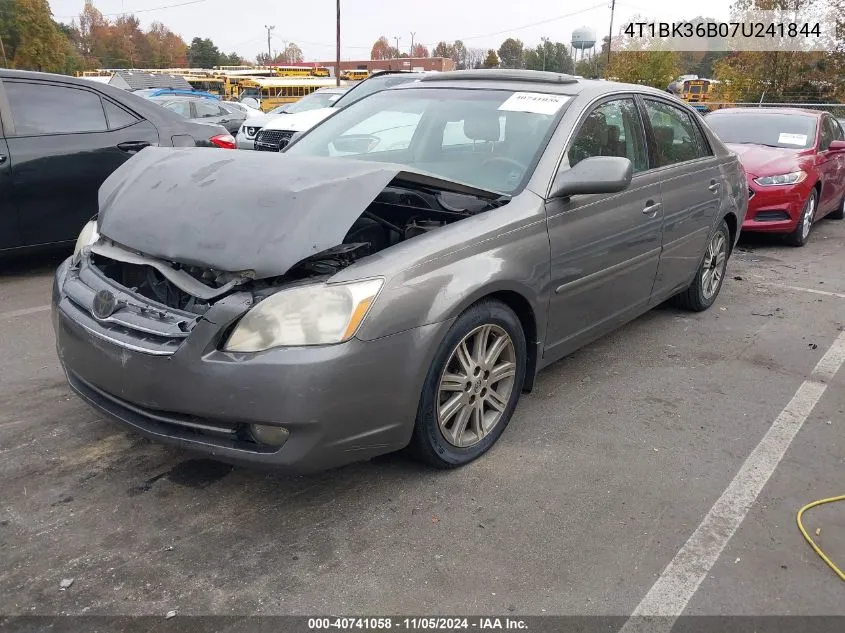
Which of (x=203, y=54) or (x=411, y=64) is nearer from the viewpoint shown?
(x=411, y=64)

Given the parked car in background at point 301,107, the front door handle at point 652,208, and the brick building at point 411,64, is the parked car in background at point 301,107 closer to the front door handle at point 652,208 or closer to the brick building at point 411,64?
the front door handle at point 652,208

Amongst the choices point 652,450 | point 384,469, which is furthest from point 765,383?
point 384,469

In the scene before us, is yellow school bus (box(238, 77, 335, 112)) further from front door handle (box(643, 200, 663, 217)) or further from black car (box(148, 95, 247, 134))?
front door handle (box(643, 200, 663, 217))

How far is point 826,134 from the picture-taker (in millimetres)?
8875

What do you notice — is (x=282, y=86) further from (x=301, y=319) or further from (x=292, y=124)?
(x=301, y=319)

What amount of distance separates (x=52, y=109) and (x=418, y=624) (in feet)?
17.1

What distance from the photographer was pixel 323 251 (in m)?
2.57

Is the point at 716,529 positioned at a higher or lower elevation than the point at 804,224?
lower

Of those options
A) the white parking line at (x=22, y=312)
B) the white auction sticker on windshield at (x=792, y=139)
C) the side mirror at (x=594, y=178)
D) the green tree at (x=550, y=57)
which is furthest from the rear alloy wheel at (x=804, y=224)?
the green tree at (x=550, y=57)

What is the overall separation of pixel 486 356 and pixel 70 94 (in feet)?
15.1

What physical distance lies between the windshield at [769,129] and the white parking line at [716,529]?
5.47m

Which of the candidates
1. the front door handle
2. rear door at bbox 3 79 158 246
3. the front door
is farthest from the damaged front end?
rear door at bbox 3 79 158 246

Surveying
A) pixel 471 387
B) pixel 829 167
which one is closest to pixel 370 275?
pixel 471 387

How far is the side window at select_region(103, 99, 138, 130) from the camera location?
596 cm
